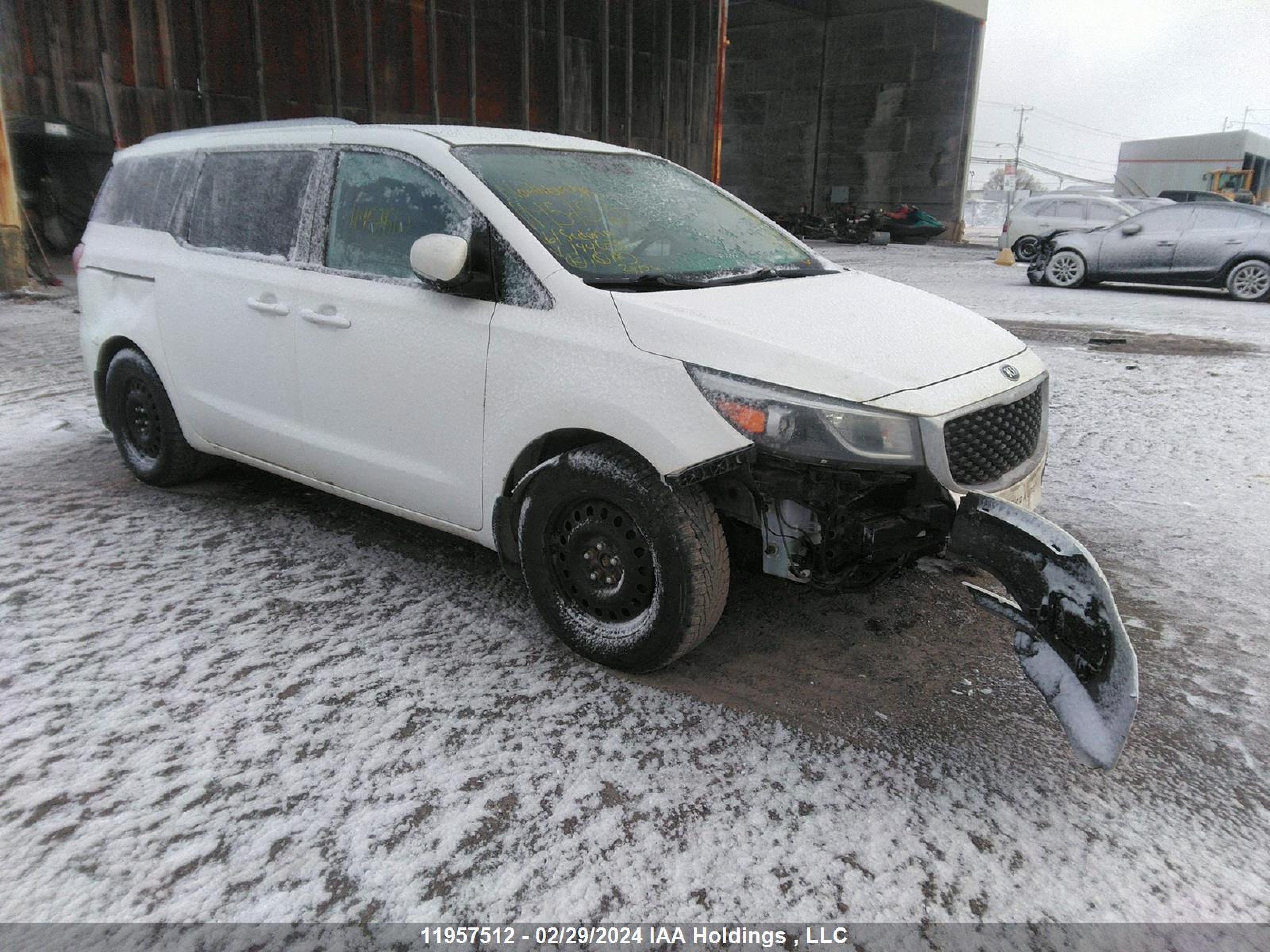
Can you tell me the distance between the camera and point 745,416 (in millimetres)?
2516

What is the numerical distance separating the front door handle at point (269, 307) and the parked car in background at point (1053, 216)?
1783 cm

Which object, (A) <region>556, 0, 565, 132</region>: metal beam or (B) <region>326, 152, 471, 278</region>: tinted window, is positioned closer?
(B) <region>326, 152, 471, 278</region>: tinted window

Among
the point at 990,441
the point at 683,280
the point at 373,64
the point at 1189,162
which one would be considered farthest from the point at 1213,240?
the point at 1189,162

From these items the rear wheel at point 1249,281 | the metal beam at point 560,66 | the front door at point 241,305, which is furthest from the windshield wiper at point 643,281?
the metal beam at point 560,66

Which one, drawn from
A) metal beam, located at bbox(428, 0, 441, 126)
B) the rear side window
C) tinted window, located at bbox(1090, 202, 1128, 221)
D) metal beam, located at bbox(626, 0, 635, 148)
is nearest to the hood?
the rear side window

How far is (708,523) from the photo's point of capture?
8.84 ft

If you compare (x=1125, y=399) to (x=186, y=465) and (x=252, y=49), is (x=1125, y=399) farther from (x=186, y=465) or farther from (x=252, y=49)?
(x=252, y=49)

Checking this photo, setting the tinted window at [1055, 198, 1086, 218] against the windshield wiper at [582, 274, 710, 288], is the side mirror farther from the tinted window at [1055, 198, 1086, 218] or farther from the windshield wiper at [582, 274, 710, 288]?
the tinted window at [1055, 198, 1086, 218]

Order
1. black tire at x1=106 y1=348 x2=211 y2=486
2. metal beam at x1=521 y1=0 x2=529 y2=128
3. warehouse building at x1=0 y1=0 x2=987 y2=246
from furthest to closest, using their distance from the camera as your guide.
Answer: metal beam at x1=521 y1=0 x2=529 y2=128 → warehouse building at x1=0 y1=0 x2=987 y2=246 → black tire at x1=106 y1=348 x2=211 y2=486

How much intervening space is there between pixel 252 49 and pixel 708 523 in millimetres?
14346

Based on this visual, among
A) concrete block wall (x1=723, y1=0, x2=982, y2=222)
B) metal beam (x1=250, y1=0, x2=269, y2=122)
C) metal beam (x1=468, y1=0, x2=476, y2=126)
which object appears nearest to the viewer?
metal beam (x1=250, y1=0, x2=269, y2=122)

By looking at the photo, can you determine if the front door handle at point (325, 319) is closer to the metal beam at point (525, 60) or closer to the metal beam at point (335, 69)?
the metal beam at point (335, 69)

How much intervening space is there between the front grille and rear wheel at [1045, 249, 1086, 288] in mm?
13422

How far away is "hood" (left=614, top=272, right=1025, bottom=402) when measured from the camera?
8.32 ft
